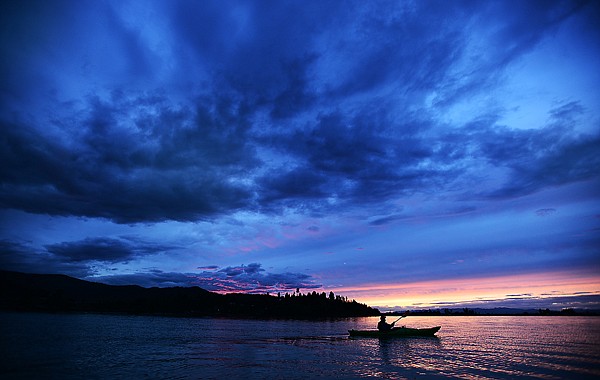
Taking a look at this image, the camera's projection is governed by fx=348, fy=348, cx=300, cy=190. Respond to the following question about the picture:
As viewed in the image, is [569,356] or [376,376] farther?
[569,356]

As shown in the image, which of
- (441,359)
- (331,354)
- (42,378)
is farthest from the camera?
(331,354)

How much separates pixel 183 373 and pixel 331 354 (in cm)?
2333

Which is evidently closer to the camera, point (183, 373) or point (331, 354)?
point (183, 373)

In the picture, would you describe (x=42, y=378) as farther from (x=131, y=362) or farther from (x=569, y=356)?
(x=569, y=356)

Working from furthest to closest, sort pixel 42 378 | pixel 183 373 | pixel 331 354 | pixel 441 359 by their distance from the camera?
pixel 331 354
pixel 441 359
pixel 183 373
pixel 42 378

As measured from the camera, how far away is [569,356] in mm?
47875

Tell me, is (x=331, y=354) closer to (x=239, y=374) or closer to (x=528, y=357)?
(x=239, y=374)

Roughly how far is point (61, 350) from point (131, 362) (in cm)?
1775

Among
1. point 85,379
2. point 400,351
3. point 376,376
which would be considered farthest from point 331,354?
point 85,379

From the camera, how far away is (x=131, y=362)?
42406 millimetres

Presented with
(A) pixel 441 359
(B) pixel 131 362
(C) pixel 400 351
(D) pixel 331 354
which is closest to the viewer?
(B) pixel 131 362

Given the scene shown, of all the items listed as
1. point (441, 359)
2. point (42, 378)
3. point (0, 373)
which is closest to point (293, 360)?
point (441, 359)

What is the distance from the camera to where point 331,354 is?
5053cm

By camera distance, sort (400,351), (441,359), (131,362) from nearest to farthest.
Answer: (131,362), (441,359), (400,351)
